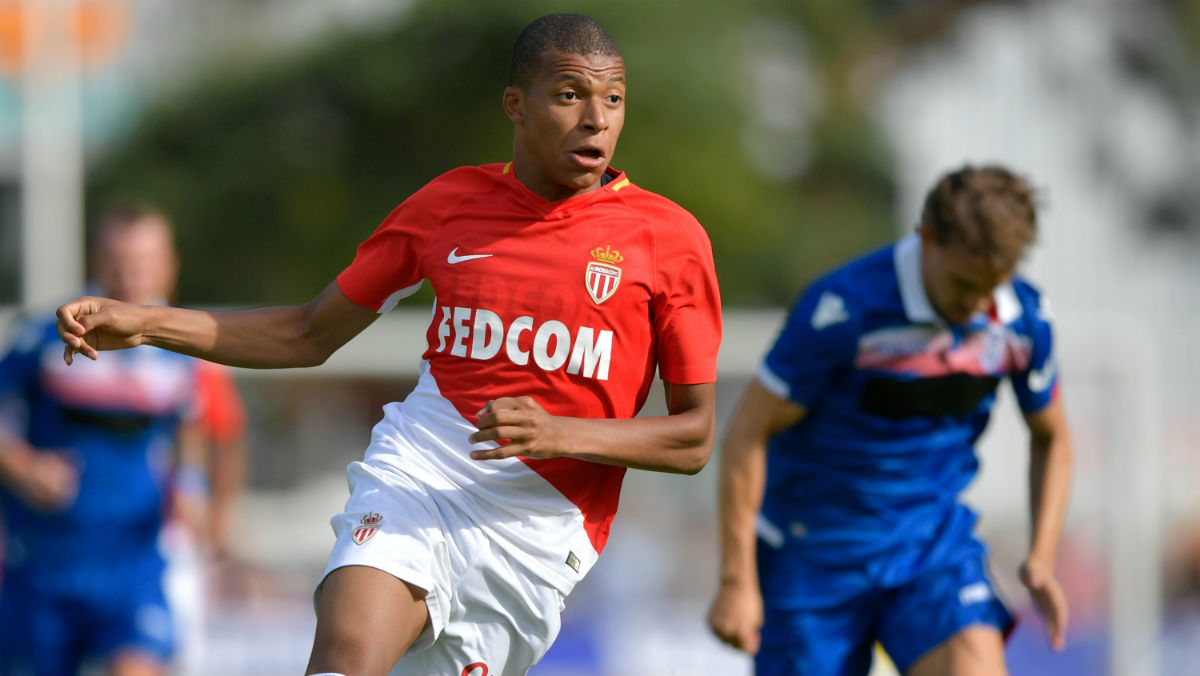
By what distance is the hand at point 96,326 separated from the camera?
153 inches

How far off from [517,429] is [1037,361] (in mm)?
2411

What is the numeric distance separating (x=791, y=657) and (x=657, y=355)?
1531mm

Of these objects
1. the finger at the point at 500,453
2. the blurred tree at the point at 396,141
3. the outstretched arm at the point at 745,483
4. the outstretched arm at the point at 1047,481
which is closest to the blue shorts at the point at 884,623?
the outstretched arm at the point at 745,483

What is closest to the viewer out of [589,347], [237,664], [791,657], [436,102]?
[589,347]

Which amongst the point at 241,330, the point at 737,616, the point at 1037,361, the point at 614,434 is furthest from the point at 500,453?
the point at 1037,361

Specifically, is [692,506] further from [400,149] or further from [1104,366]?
[400,149]

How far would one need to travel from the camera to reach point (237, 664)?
31.1 feet

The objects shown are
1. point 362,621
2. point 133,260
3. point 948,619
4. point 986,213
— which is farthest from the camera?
point 133,260

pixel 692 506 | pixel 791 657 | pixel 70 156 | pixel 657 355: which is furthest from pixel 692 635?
pixel 70 156

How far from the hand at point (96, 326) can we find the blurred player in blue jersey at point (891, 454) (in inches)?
81.4

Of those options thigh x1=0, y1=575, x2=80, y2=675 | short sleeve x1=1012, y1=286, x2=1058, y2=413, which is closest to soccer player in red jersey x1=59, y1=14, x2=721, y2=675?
short sleeve x1=1012, y1=286, x2=1058, y2=413

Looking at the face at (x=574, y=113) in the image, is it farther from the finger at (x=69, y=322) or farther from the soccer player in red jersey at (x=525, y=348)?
the finger at (x=69, y=322)

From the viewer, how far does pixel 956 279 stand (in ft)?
16.5

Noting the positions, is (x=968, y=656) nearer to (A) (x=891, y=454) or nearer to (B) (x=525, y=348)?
(A) (x=891, y=454)
